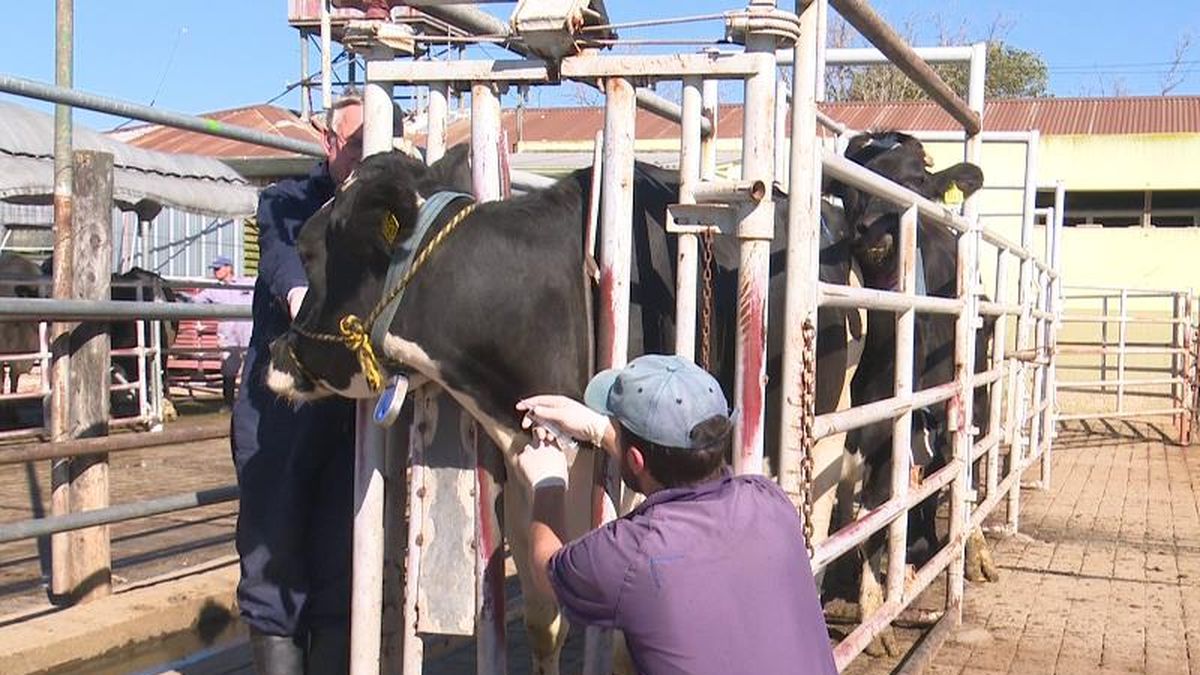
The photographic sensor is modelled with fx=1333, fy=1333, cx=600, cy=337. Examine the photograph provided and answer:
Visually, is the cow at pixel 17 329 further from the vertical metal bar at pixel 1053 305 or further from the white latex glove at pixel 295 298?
the white latex glove at pixel 295 298

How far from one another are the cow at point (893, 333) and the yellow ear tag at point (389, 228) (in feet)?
6.96

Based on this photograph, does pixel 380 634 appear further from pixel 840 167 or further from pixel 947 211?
pixel 947 211

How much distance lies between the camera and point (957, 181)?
214 inches

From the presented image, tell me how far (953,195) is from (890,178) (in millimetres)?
431

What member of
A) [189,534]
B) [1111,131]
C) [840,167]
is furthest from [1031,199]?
[1111,131]

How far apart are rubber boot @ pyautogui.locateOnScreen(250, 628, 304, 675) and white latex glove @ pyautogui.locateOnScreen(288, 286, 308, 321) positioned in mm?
878

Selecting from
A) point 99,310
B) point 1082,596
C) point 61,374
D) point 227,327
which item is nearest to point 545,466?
point 99,310

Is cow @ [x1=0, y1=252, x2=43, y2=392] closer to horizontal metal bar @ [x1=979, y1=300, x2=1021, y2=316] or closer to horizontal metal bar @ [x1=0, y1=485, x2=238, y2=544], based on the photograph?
horizontal metal bar @ [x1=0, y1=485, x2=238, y2=544]

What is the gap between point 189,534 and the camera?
779 centimetres

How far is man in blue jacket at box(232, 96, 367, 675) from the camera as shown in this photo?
136 inches

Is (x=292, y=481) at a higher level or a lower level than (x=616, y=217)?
lower

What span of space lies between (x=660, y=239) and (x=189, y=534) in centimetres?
531

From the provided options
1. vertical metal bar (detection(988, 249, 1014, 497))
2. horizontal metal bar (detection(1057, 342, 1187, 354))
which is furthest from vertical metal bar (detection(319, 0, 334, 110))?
horizontal metal bar (detection(1057, 342, 1187, 354))

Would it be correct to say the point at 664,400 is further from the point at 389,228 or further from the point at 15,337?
the point at 15,337
